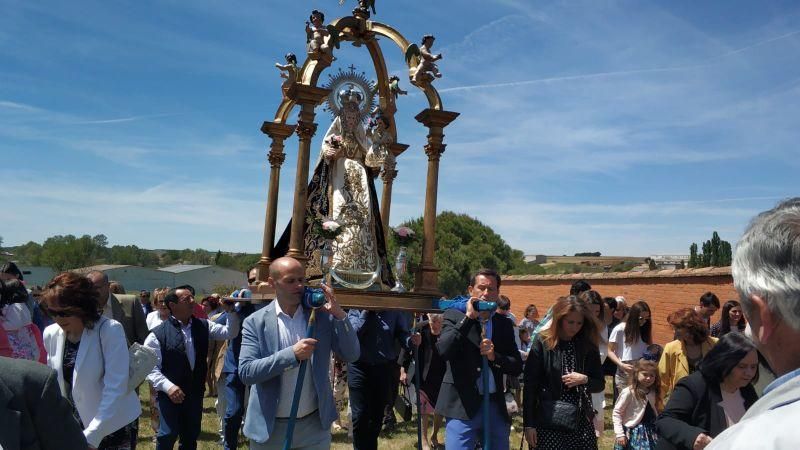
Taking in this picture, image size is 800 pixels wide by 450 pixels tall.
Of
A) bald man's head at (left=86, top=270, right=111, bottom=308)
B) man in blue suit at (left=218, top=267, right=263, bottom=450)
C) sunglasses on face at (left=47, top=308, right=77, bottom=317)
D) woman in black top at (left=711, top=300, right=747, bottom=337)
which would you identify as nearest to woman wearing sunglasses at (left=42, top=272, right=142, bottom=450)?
sunglasses on face at (left=47, top=308, right=77, bottom=317)

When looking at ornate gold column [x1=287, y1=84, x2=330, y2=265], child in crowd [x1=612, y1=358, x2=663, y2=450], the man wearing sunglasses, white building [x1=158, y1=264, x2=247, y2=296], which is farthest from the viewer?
white building [x1=158, y1=264, x2=247, y2=296]

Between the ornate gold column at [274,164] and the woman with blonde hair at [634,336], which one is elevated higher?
the ornate gold column at [274,164]

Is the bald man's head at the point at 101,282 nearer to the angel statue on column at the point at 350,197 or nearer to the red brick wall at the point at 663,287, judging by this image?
the angel statue on column at the point at 350,197

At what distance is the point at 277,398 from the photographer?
4.55m

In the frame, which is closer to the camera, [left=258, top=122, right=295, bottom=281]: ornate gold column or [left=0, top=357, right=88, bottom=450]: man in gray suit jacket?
[left=0, top=357, right=88, bottom=450]: man in gray suit jacket

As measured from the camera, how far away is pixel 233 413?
24.0 ft

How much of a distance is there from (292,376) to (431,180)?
379 centimetres

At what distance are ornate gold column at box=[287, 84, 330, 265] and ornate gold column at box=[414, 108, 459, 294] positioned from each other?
4.29 ft

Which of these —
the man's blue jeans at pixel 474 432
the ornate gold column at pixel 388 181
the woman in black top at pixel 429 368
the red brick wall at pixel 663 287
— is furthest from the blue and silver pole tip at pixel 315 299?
the red brick wall at pixel 663 287

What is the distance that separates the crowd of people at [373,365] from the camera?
238cm

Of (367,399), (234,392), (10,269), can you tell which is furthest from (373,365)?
(10,269)

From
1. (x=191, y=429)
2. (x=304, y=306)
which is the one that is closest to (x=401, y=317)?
(x=191, y=429)

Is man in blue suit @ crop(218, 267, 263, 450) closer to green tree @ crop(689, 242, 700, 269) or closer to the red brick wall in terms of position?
the red brick wall

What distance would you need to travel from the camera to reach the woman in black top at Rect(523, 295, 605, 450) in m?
5.46
